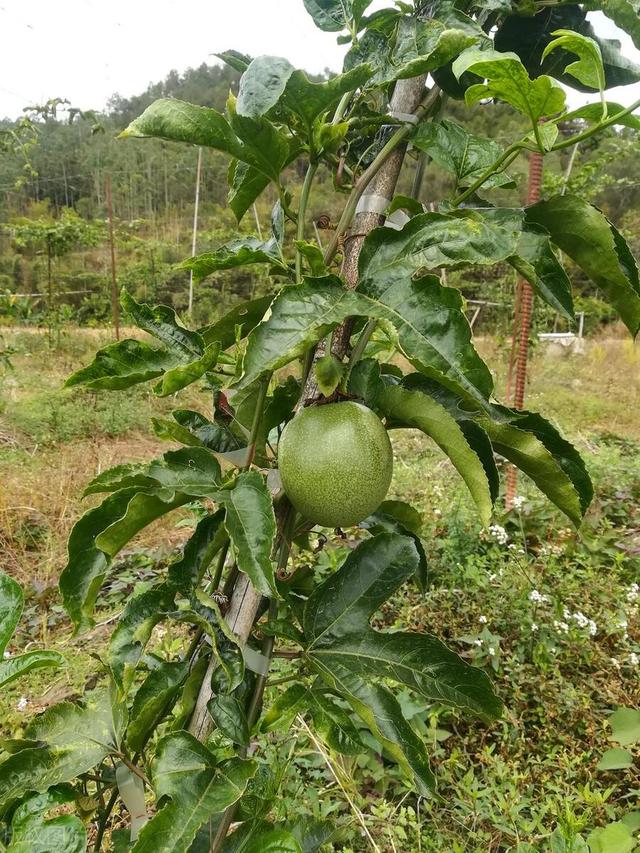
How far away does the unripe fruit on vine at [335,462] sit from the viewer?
0.58 metres

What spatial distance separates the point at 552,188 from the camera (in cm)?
502

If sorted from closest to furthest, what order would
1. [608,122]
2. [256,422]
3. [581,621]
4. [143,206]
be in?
1. [608,122]
2. [256,422]
3. [581,621]
4. [143,206]

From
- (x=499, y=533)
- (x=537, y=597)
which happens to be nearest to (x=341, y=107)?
(x=537, y=597)

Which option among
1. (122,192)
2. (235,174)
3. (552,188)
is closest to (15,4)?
(552,188)

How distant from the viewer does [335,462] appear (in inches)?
22.7

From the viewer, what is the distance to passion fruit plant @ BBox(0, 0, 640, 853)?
0.51m

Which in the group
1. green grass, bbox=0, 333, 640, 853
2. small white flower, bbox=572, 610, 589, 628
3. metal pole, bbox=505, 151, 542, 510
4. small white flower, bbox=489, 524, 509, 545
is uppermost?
metal pole, bbox=505, 151, 542, 510

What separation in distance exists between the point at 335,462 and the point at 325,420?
5 centimetres

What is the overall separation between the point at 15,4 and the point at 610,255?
29.4 ft

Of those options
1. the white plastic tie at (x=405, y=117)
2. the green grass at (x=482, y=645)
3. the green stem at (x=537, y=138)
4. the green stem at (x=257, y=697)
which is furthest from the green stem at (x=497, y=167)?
the green grass at (x=482, y=645)

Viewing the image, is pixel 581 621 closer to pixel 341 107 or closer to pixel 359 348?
pixel 359 348

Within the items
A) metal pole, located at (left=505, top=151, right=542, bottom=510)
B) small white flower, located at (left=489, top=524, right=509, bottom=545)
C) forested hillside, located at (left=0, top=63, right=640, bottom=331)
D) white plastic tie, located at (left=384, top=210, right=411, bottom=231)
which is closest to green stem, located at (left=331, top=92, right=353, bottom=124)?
white plastic tie, located at (left=384, top=210, right=411, bottom=231)

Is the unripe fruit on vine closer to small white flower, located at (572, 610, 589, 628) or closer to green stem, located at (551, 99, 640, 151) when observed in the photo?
green stem, located at (551, 99, 640, 151)

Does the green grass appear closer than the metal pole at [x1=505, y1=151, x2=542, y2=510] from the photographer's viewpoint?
Yes
